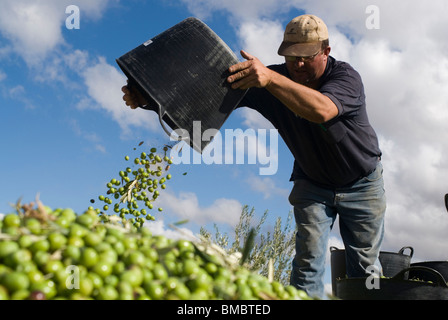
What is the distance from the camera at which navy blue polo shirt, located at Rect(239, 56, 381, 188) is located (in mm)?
2838

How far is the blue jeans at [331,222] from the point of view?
9.75 ft

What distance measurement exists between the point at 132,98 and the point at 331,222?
5.23 ft

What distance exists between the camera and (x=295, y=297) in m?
1.24

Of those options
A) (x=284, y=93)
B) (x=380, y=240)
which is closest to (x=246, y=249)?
(x=284, y=93)

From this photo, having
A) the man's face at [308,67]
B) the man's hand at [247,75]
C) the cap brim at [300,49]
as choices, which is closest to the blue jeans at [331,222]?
the man's face at [308,67]

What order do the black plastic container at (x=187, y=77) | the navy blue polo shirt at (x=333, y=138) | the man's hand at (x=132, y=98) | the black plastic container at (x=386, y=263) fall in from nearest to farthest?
1. the black plastic container at (x=187, y=77)
2. the man's hand at (x=132, y=98)
3. the navy blue polo shirt at (x=333, y=138)
4. the black plastic container at (x=386, y=263)

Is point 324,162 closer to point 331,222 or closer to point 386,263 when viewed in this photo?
point 331,222

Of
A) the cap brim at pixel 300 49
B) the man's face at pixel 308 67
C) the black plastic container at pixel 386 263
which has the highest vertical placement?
the cap brim at pixel 300 49

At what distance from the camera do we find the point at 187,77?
2.32 m

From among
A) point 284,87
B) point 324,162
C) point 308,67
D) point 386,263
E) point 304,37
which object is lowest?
point 386,263

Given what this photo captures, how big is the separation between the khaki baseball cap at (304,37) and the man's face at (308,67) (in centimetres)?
6

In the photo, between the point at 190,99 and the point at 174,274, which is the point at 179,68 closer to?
the point at 190,99

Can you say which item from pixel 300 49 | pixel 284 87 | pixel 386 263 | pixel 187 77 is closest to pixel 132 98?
pixel 187 77

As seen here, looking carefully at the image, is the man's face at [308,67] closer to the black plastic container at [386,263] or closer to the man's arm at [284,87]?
the man's arm at [284,87]
